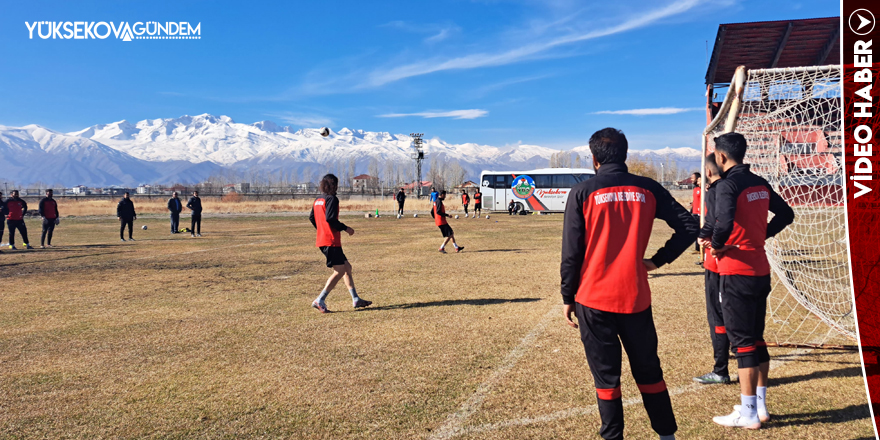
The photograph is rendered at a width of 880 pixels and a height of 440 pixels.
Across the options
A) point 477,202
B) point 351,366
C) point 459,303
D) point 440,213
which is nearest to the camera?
point 351,366

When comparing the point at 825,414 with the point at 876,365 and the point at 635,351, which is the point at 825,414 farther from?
the point at 635,351

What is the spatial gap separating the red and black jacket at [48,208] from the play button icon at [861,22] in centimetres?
2125

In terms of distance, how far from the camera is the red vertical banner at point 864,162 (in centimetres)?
305

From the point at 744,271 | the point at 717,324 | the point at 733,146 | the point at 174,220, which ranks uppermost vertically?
the point at 733,146

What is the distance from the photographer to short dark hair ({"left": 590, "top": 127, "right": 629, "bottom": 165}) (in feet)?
9.64

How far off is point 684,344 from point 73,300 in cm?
939

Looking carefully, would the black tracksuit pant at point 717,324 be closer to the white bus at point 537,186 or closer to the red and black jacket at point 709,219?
the red and black jacket at point 709,219

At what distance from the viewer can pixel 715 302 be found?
443 centimetres

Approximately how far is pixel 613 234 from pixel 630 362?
2.45 ft

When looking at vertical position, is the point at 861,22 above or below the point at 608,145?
above

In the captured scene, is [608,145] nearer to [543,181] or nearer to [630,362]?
[630,362]

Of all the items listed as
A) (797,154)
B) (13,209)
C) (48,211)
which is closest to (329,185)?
(797,154)

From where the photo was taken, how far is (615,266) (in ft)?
9.56

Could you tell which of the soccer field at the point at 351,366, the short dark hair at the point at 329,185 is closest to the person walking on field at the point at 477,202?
the soccer field at the point at 351,366
